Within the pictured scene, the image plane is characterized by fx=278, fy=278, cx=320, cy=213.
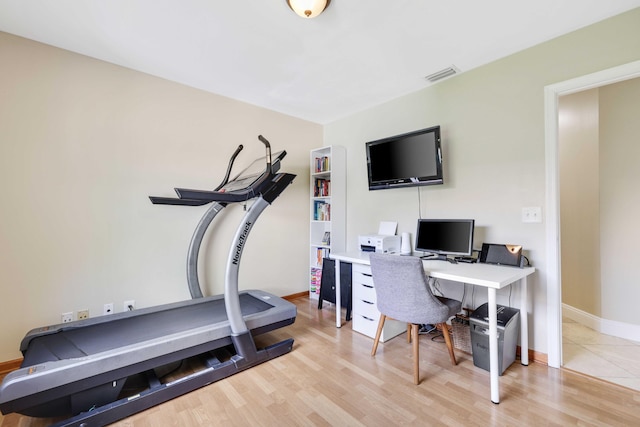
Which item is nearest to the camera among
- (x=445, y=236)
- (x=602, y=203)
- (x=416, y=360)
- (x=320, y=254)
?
(x=416, y=360)

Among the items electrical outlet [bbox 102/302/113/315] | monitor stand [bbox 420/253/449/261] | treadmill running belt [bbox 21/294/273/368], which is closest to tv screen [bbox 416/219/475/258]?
monitor stand [bbox 420/253/449/261]

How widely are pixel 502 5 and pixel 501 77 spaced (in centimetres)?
71

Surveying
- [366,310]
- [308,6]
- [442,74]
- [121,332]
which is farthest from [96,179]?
[442,74]

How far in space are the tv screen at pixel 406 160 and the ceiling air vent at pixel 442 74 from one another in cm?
52

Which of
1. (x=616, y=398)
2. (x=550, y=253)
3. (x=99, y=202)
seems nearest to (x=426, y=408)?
(x=616, y=398)

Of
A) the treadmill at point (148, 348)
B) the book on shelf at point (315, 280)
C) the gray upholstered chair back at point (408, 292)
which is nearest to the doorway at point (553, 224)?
the gray upholstered chair back at point (408, 292)

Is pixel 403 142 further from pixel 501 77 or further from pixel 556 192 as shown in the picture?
pixel 556 192

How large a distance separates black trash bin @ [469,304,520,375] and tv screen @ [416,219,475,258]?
0.49 meters

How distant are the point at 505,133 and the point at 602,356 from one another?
190cm

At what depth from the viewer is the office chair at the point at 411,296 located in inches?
72.2

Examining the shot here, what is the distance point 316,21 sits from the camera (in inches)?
73.4

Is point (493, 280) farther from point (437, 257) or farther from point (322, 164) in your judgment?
point (322, 164)

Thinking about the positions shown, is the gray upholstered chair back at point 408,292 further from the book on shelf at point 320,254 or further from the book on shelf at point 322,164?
the book on shelf at point 322,164

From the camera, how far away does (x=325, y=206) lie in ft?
12.0
